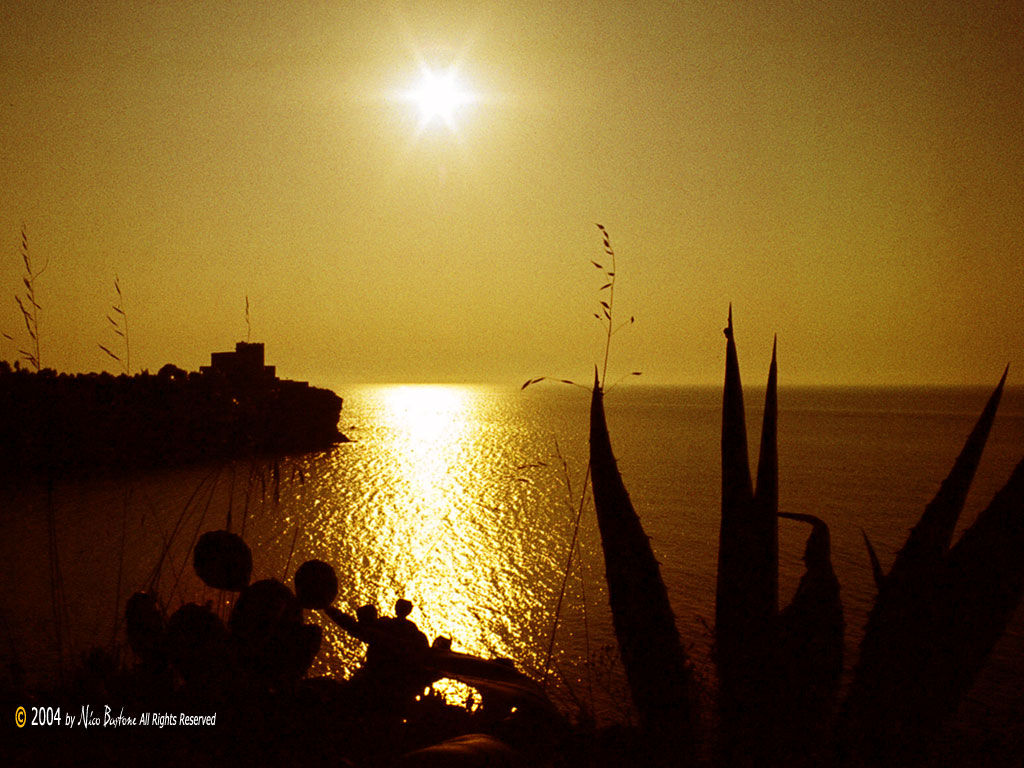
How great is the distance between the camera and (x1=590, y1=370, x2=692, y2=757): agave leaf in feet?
5.39

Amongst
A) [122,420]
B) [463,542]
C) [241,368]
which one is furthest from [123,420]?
[241,368]

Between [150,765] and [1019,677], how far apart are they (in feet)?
50.2

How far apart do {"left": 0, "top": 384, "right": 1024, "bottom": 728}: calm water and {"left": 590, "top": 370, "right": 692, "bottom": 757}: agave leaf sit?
0.70ft

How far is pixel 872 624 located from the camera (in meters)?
1.58

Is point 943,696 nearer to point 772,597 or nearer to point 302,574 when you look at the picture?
point 772,597

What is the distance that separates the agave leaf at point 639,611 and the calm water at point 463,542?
0.70 feet

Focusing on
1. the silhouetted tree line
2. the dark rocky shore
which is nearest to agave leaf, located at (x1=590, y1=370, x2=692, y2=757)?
the dark rocky shore

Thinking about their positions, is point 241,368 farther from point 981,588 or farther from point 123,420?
point 123,420

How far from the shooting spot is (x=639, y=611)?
5.54 ft

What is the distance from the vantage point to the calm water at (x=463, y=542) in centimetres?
1069

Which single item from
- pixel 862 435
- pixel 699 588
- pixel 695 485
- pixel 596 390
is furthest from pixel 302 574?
pixel 862 435

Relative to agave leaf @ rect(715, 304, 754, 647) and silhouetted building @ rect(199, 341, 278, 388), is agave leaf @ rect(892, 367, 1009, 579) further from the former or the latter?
silhouetted building @ rect(199, 341, 278, 388)

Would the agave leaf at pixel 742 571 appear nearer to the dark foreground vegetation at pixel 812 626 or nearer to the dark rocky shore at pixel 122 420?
the dark foreground vegetation at pixel 812 626

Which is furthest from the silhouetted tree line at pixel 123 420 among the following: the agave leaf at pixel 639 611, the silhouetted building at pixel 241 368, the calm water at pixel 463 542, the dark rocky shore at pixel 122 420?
the agave leaf at pixel 639 611
